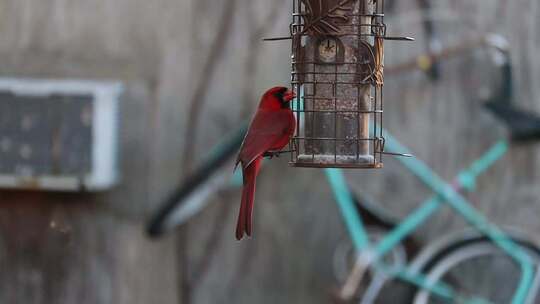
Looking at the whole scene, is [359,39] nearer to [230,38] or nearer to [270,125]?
[270,125]

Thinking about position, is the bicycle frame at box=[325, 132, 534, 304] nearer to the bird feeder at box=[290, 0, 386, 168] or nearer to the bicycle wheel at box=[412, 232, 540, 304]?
the bicycle wheel at box=[412, 232, 540, 304]

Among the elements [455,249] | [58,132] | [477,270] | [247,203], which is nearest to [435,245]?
[455,249]

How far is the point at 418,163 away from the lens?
5.99 m

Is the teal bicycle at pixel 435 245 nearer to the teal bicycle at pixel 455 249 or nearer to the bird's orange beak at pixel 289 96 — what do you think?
the teal bicycle at pixel 455 249

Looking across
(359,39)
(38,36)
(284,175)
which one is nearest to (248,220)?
(359,39)

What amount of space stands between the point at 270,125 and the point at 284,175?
2.14 m

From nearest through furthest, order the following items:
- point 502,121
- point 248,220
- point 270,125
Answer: point 248,220
point 270,125
point 502,121

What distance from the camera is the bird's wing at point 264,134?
13.0ft

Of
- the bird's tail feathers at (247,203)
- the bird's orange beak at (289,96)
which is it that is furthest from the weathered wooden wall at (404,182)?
the bird's tail feathers at (247,203)

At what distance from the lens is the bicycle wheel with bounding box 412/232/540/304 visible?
5.93 metres

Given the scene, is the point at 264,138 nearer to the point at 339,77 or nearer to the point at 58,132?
the point at 339,77

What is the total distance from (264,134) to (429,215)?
2.26 meters

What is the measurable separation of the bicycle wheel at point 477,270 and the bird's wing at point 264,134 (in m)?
2.16

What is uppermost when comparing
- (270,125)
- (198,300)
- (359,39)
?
(359,39)
